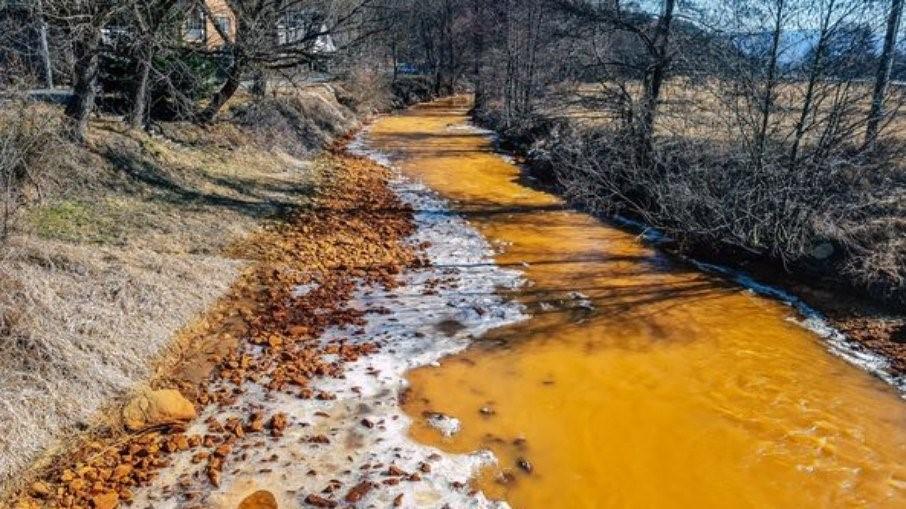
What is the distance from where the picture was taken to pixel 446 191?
14445mm

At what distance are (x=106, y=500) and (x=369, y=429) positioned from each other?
1.95 meters

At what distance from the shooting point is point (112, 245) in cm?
825

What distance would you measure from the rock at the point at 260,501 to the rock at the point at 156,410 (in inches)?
47.3

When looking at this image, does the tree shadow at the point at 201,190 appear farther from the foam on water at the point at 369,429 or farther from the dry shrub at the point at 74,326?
the foam on water at the point at 369,429

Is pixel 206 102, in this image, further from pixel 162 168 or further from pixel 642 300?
pixel 642 300

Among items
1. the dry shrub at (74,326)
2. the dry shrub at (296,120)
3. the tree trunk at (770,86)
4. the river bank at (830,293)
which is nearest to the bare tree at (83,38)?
the dry shrub at (74,326)

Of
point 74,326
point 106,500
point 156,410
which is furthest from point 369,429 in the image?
point 74,326

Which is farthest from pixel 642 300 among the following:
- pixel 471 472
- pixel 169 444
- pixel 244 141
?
pixel 244 141

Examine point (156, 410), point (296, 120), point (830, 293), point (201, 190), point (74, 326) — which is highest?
point (296, 120)

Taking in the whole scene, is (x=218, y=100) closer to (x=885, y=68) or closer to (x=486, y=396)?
(x=486, y=396)

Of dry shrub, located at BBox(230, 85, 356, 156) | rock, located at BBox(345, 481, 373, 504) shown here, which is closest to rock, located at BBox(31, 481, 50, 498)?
rock, located at BBox(345, 481, 373, 504)

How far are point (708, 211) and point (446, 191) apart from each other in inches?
244

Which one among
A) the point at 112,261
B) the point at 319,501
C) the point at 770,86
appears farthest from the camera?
the point at 770,86

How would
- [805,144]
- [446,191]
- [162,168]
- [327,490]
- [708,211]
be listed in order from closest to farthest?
[327,490] < [805,144] < [708,211] < [162,168] < [446,191]
